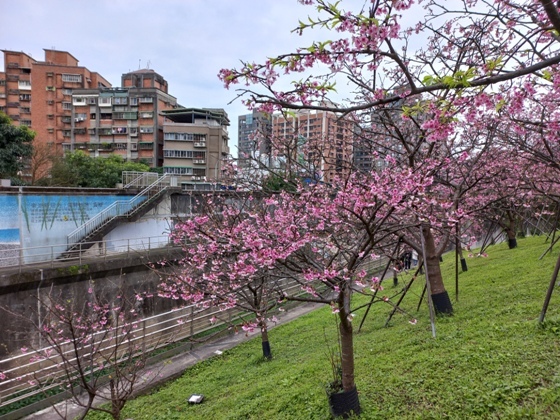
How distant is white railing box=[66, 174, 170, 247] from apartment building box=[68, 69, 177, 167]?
80.9 ft

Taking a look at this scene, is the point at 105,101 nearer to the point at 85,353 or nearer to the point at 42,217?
the point at 42,217

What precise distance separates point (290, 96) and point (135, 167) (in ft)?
108

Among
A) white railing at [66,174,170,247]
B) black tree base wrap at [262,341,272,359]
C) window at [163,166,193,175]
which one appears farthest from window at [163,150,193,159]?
black tree base wrap at [262,341,272,359]

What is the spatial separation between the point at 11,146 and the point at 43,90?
95.0 ft

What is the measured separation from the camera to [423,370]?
15.6 feet

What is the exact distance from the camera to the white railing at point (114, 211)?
49.6ft

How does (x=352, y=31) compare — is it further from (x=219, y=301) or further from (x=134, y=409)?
(x=134, y=409)

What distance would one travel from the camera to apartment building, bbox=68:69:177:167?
41125 millimetres

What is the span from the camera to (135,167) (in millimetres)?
33281

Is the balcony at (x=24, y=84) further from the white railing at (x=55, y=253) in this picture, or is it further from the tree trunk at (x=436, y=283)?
the tree trunk at (x=436, y=283)

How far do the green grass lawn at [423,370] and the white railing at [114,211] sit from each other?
9.29 meters

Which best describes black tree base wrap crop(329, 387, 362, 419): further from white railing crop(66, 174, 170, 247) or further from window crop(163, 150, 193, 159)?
window crop(163, 150, 193, 159)

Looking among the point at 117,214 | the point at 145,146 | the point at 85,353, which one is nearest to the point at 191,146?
the point at 145,146

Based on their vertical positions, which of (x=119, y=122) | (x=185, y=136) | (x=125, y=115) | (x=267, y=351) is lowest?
(x=267, y=351)
